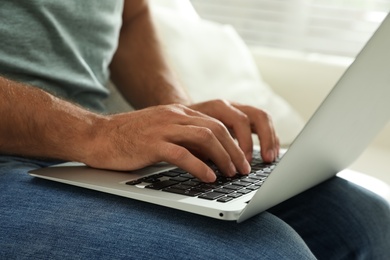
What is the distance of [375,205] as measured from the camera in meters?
1.09

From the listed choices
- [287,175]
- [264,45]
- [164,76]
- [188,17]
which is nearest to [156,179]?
[287,175]

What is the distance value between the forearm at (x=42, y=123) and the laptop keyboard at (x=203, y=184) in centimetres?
11

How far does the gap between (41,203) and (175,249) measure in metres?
0.18

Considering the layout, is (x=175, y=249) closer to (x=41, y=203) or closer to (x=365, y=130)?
(x=41, y=203)

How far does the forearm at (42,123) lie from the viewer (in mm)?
898

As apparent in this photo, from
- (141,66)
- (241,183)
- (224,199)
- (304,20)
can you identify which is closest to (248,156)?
(241,183)

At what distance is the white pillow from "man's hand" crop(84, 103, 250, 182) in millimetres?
904

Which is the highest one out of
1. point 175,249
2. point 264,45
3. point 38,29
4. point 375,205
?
point 38,29

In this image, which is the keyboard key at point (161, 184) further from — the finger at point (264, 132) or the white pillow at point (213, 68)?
the white pillow at point (213, 68)

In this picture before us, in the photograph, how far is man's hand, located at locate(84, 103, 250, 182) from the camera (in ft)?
2.72

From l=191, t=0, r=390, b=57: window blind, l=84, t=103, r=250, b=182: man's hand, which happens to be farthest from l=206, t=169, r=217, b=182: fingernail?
l=191, t=0, r=390, b=57: window blind

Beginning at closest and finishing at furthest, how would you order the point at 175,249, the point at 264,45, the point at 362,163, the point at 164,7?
the point at 175,249, the point at 362,163, the point at 164,7, the point at 264,45

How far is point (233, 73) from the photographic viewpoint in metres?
1.89

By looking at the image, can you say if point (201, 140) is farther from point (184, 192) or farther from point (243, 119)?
point (243, 119)
